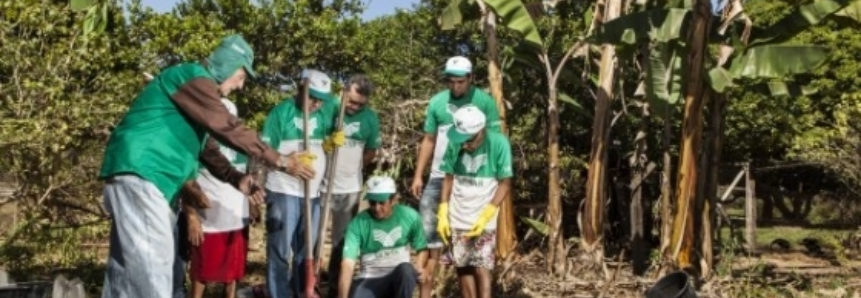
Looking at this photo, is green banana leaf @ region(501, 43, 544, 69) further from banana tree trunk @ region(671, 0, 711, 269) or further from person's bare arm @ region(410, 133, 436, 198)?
person's bare arm @ region(410, 133, 436, 198)

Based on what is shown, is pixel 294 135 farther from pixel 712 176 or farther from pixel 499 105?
pixel 712 176

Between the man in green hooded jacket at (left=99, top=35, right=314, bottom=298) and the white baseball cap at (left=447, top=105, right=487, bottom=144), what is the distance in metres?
2.24

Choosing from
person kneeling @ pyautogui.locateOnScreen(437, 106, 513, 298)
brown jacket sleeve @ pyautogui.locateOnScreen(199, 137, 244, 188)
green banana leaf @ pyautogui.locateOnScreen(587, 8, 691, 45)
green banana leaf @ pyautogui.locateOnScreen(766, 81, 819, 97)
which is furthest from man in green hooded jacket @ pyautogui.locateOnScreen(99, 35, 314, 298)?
green banana leaf @ pyautogui.locateOnScreen(766, 81, 819, 97)

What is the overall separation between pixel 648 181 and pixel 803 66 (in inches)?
179

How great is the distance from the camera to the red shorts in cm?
634

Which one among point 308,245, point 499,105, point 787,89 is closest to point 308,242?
point 308,245

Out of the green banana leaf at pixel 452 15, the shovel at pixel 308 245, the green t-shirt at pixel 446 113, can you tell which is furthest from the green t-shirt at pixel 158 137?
the green banana leaf at pixel 452 15

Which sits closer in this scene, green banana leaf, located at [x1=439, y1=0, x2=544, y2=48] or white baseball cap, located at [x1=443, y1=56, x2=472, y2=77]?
white baseball cap, located at [x1=443, y1=56, x2=472, y2=77]

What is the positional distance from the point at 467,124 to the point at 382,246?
0.85 metres

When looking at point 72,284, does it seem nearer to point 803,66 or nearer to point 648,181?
point 803,66

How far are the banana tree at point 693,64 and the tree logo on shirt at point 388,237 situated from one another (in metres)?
2.74

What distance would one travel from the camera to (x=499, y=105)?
929cm

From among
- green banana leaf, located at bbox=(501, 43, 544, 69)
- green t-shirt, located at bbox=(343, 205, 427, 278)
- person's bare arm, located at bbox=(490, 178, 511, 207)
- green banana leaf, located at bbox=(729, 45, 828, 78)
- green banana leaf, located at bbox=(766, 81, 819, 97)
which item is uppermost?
green banana leaf, located at bbox=(501, 43, 544, 69)

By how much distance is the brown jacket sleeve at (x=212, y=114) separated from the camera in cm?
418
